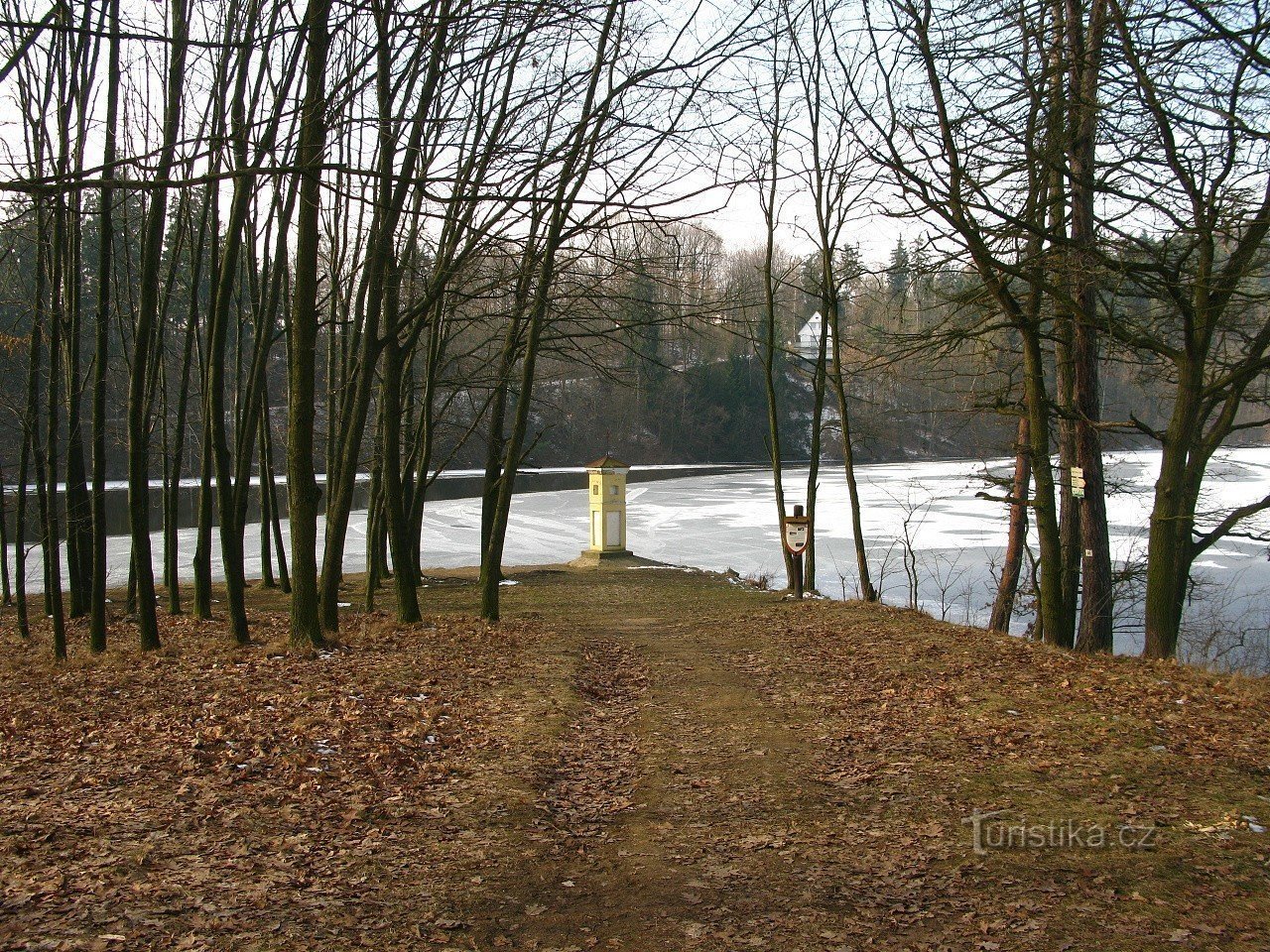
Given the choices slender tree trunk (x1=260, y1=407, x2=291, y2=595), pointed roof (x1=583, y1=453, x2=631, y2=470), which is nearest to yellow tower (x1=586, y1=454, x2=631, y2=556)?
pointed roof (x1=583, y1=453, x2=631, y2=470)

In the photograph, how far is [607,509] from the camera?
912 inches

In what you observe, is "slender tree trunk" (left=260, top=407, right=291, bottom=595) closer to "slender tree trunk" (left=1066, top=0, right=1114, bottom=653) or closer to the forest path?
the forest path

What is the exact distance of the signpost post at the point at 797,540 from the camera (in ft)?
52.0

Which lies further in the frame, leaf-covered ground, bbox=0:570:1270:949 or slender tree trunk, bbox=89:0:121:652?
slender tree trunk, bbox=89:0:121:652

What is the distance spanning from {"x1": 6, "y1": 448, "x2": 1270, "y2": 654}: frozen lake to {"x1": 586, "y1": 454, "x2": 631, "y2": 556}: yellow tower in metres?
1.44

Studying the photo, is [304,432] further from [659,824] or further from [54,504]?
[659,824]

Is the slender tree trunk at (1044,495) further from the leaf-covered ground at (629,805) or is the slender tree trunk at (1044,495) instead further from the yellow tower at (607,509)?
the yellow tower at (607,509)

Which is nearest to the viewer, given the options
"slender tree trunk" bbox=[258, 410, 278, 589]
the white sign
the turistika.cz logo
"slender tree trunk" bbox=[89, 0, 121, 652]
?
the turistika.cz logo

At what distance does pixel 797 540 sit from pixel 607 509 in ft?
26.1

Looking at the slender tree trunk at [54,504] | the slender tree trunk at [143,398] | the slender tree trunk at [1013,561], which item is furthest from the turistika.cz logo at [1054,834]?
the slender tree trunk at [1013,561]

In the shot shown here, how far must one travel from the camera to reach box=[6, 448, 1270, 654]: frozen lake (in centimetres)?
1778

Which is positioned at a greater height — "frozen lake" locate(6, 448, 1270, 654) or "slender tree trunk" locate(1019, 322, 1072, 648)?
"slender tree trunk" locate(1019, 322, 1072, 648)

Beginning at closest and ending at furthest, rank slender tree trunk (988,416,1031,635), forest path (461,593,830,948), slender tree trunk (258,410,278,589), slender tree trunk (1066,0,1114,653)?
1. forest path (461,593,830,948)
2. slender tree trunk (1066,0,1114,653)
3. slender tree trunk (988,416,1031,635)
4. slender tree trunk (258,410,278,589)

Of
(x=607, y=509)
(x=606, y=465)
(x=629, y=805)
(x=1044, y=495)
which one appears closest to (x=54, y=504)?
(x=629, y=805)
